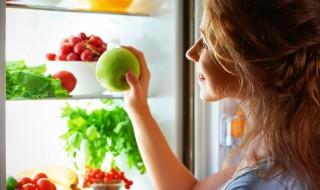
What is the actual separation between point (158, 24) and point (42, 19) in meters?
0.43

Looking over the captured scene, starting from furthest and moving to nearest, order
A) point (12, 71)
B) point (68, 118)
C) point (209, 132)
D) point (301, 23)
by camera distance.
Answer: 1. point (68, 118)
2. point (209, 132)
3. point (12, 71)
4. point (301, 23)

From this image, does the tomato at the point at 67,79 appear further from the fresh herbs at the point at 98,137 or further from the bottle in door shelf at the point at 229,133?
the bottle in door shelf at the point at 229,133

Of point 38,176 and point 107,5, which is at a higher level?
point 107,5

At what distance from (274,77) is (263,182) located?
21cm

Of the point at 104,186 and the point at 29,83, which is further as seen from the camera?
the point at 104,186

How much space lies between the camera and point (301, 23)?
913 millimetres

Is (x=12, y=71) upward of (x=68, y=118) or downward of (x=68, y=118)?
upward

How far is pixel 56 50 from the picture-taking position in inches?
71.5

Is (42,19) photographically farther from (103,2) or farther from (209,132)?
(209,132)

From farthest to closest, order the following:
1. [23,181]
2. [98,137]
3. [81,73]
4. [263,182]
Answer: [98,137] → [81,73] → [23,181] → [263,182]

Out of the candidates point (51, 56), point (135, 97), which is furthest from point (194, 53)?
point (51, 56)

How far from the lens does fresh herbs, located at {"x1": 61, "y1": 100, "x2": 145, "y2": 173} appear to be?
1747mm

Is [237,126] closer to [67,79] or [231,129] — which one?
[231,129]

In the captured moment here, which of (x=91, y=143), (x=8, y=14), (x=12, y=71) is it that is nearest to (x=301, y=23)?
(x=12, y=71)
